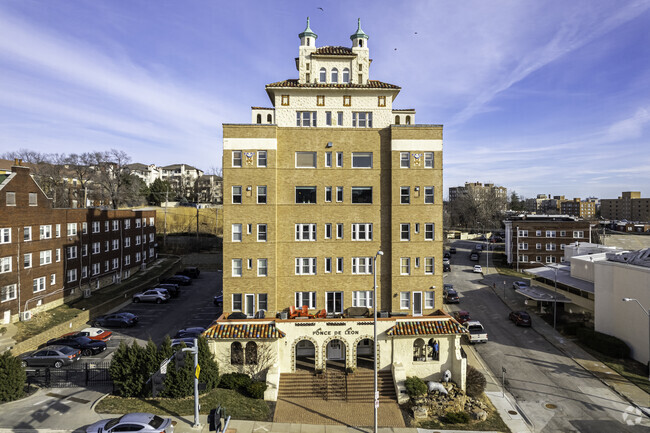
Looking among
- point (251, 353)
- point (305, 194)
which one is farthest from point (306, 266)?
point (251, 353)

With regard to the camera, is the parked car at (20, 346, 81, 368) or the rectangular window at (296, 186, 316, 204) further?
the rectangular window at (296, 186, 316, 204)

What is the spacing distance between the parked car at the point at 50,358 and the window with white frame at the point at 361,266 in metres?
24.8

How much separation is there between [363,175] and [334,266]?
26.3ft

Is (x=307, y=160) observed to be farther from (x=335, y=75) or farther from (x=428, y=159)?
(x=428, y=159)

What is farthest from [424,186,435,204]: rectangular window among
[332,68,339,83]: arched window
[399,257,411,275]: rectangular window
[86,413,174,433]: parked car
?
[86,413,174,433]: parked car

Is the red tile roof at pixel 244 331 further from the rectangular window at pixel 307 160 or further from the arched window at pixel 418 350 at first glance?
the rectangular window at pixel 307 160

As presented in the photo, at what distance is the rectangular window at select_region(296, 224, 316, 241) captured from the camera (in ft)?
101

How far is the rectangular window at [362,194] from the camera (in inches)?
1222

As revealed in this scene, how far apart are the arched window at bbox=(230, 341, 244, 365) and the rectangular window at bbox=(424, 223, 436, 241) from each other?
56.3ft

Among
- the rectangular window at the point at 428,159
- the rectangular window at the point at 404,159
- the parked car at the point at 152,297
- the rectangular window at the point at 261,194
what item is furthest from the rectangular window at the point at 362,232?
the parked car at the point at 152,297

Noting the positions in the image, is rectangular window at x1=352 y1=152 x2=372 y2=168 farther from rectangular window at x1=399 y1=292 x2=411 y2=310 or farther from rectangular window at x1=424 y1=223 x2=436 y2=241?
rectangular window at x1=399 y1=292 x2=411 y2=310

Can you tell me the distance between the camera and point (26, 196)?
134 ft

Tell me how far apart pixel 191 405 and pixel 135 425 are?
207 inches

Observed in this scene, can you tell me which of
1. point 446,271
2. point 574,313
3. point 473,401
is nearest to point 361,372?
point 473,401
